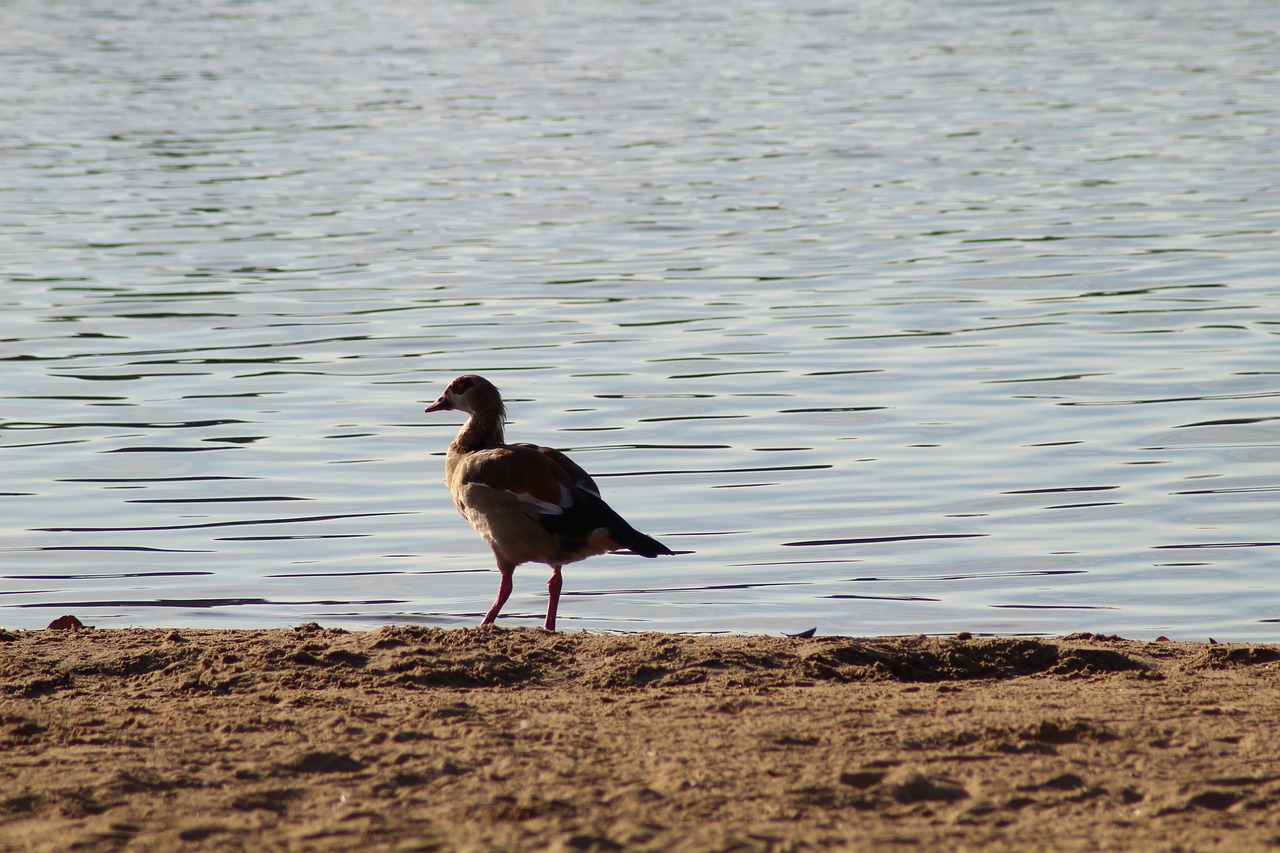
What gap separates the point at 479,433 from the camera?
908 cm

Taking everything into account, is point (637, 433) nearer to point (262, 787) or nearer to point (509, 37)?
point (262, 787)

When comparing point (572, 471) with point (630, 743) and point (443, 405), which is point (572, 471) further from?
point (630, 743)

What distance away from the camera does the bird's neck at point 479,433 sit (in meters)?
9.07

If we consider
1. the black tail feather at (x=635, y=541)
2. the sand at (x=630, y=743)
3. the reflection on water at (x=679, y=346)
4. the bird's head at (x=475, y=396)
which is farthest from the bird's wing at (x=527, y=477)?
the reflection on water at (x=679, y=346)

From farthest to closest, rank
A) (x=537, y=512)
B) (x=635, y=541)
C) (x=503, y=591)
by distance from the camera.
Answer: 1. (x=503, y=591)
2. (x=537, y=512)
3. (x=635, y=541)

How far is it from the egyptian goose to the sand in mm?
623

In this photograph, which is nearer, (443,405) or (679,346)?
(443,405)

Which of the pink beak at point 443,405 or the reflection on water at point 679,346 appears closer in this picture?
the pink beak at point 443,405

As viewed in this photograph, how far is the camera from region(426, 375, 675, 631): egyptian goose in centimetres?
810

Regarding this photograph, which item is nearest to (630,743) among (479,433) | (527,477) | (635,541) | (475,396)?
(635,541)

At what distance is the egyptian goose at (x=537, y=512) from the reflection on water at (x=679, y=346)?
2.75 ft

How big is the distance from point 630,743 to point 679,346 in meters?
9.62

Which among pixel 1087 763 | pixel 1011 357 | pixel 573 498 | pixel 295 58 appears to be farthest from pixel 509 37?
pixel 1087 763

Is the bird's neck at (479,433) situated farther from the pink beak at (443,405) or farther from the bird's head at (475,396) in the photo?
the pink beak at (443,405)
